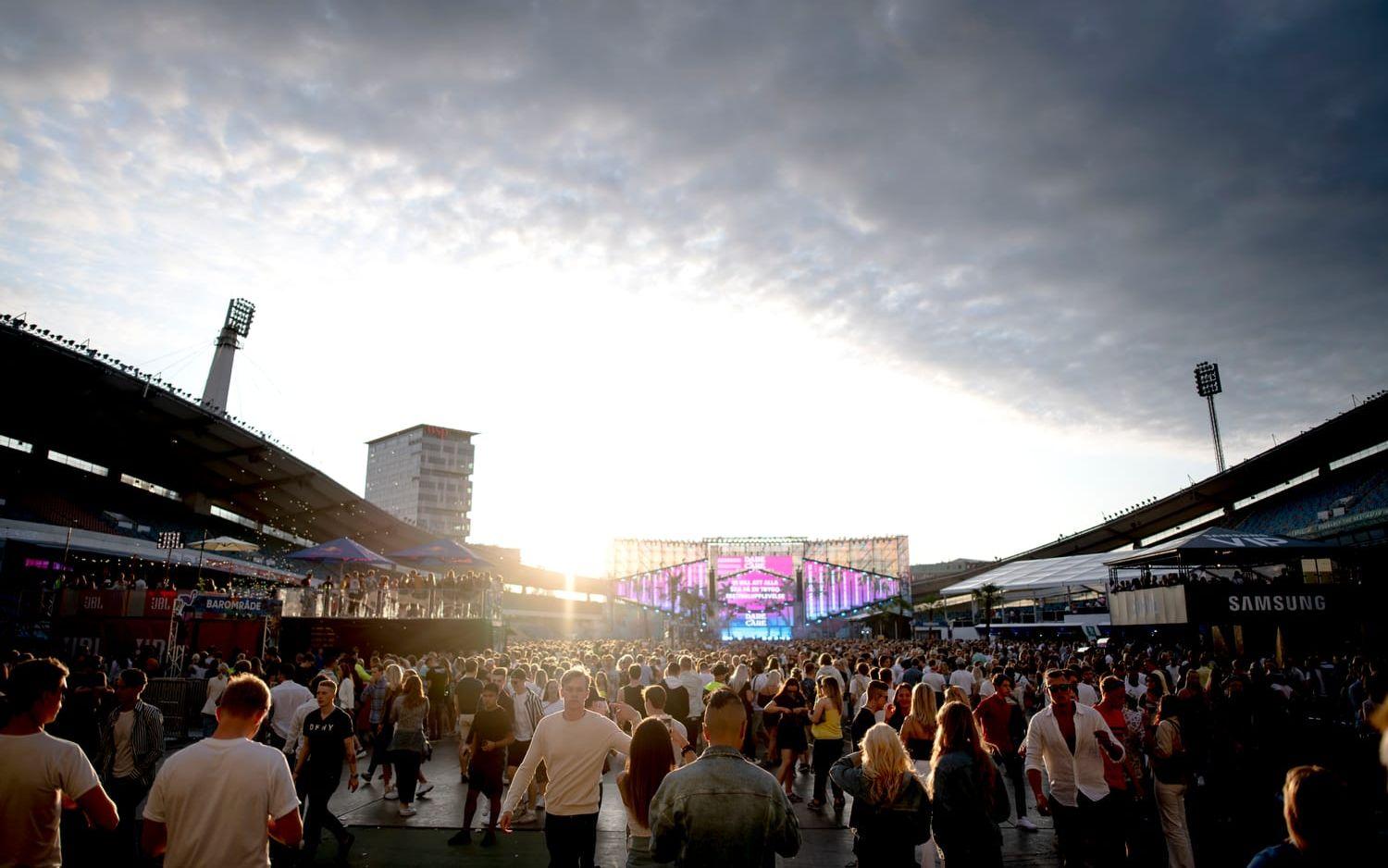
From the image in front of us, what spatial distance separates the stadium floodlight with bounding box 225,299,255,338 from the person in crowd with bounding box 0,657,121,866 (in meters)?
72.1

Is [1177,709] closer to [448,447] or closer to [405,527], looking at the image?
[405,527]

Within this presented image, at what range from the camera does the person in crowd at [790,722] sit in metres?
9.98

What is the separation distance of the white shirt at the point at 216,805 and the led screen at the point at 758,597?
63685mm

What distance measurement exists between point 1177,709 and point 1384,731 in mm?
4832

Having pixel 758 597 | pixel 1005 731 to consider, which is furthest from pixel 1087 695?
pixel 758 597

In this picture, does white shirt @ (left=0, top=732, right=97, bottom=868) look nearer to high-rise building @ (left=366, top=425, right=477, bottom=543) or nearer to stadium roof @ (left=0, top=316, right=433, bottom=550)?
stadium roof @ (left=0, top=316, right=433, bottom=550)

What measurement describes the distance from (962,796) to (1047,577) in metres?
49.1

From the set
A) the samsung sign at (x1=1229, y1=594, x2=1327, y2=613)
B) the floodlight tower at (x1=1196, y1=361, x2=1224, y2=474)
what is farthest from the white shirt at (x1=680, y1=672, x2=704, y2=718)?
the floodlight tower at (x1=1196, y1=361, x2=1224, y2=474)

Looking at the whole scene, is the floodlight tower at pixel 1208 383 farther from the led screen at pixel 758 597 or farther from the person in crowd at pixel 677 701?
the person in crowd at pixel 677 701

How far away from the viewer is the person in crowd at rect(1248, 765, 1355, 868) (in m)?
2.51

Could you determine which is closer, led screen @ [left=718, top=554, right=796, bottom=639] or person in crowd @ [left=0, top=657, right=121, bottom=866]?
person in crowd @ [left=0, top=657, right=121, bottom=866]

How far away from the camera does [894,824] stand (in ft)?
13.6

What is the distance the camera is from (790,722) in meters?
10.2

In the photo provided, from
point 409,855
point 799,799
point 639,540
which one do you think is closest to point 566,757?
point 409,855
